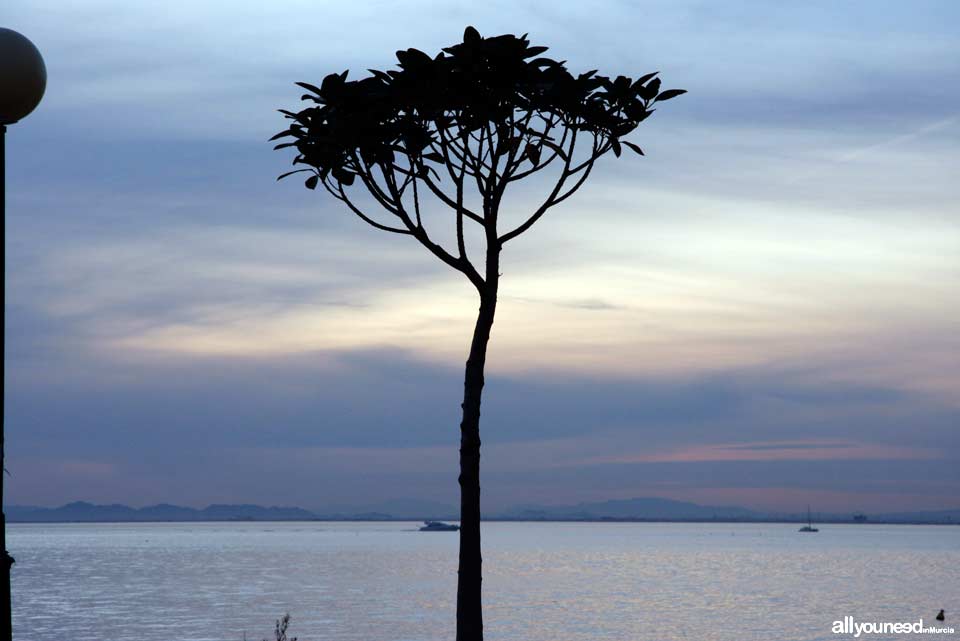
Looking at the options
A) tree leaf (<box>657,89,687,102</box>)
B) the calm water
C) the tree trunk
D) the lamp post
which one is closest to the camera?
the lamp post

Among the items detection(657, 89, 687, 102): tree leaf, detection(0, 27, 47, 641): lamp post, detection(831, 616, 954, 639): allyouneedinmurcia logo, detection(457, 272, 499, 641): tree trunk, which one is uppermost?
detection(657, 89, 687, 102): tree leaf

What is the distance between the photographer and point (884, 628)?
256 feet

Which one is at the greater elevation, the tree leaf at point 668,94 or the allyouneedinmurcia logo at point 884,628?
the tree leaf at point 668,94

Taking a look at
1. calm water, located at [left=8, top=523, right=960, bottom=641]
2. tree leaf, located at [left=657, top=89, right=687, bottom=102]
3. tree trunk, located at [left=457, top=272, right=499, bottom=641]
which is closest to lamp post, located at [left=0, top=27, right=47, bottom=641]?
tree trunk, located at [left=457, top=272, right=499, bottom=641]

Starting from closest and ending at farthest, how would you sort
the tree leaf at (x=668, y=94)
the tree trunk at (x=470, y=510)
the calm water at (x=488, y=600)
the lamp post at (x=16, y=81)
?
the lamp post at (x=16, y=81) → the tree trunk at (x=470, y=510) → the tree leaf at (x=668, y=94) → the calm water at (x=488, y=600)

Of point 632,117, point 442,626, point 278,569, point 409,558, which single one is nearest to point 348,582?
point 278,569

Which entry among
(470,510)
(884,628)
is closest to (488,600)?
(884,628)

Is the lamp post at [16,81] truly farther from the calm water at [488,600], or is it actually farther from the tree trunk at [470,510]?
the calm water at [488,600]

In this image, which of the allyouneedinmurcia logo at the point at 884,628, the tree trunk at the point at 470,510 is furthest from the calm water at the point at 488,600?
the tree trunk at the point at 470,510

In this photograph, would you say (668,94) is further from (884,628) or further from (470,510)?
(884,628)

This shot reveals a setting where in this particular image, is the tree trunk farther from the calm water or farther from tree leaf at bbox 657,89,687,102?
the calm water

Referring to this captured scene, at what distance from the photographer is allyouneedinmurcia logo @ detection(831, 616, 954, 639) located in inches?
2962

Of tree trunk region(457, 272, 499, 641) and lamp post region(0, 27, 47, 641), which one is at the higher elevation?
lamp post region(0, 27, 47, 641)

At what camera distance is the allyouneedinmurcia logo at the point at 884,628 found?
75238mm
